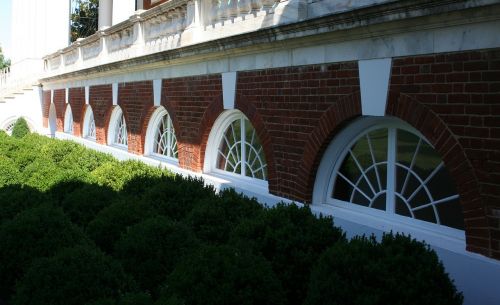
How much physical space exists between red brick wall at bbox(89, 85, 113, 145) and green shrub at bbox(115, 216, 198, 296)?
9910 mm

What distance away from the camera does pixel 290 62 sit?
22.1 ft

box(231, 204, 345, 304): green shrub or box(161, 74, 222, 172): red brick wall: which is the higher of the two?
box(161, 74, 222, 172): red brick wall

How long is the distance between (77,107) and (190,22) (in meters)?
9.58

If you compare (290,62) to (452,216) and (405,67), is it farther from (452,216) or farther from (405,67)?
(452,216)

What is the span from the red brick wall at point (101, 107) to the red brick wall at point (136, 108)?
123cm

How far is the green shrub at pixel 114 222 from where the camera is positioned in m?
5.38

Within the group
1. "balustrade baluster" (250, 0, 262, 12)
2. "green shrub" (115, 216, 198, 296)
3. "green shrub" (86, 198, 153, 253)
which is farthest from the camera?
"balustrade baluster" (250, 0, 262, 12)

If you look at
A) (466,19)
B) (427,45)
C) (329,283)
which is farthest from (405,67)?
(329,283)

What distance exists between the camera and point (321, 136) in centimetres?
619

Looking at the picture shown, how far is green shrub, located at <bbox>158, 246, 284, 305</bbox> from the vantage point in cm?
352

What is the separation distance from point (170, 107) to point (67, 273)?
6.81 metres

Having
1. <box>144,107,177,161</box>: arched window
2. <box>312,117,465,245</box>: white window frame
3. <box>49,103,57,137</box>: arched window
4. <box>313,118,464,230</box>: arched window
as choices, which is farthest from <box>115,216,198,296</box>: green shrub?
<box>49,103,57,137</box>: arched window

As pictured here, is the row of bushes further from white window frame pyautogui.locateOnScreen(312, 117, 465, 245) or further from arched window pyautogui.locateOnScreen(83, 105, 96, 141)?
arched window pyautogui.locateOnScreen(83, 105, 96, 141)

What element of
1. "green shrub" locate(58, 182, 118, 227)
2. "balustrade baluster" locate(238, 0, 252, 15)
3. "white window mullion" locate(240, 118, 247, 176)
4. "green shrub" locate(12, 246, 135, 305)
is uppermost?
"balustrade baluster" locate(238, 0, 252, 15)
